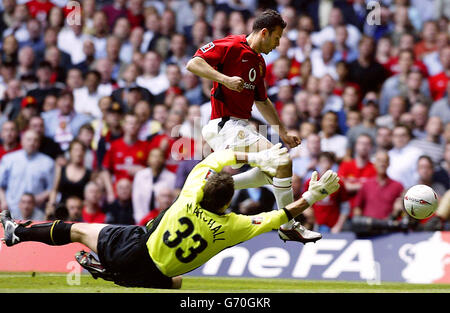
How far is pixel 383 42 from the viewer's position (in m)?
16.4

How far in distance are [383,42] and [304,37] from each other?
1593mm

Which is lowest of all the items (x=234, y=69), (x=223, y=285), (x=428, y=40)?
(x=223, y=285)

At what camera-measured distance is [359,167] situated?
1377 centimetres

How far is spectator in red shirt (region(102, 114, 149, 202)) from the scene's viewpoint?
14648mm

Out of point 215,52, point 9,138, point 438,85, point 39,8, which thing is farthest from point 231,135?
point 39,8

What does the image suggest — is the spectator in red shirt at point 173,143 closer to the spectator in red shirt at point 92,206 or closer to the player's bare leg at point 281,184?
the spectator in red shirt at point 92,206

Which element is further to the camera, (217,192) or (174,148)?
(174,148)

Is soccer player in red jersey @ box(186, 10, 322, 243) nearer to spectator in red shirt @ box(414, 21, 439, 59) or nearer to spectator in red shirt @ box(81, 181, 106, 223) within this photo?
spectator in red shirt @ box(81, 181, 106, 223)

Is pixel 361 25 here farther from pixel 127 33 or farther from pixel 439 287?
pixel 439 287

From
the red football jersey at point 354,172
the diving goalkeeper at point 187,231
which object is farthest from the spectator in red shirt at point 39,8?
the diving goalkeeper at point 187,231

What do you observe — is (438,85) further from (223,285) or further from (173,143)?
(223,285)

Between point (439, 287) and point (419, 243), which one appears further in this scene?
point (419, 243)

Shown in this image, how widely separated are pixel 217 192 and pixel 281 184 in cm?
117
